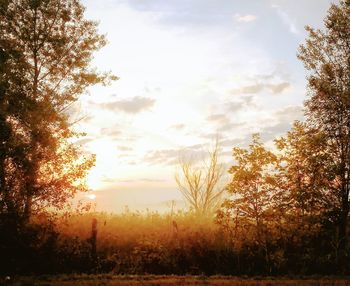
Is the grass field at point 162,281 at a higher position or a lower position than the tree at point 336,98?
lower

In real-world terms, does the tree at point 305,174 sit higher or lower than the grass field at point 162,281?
higher

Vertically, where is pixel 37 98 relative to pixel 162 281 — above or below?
above

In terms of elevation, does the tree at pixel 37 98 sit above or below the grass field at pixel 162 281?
above

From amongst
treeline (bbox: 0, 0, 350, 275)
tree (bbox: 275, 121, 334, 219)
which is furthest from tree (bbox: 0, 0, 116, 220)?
tree (bbox: 275, 121, 334, 219)

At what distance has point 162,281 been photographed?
1809cm

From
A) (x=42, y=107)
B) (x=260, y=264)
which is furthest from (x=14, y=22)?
(x=260, y=264)

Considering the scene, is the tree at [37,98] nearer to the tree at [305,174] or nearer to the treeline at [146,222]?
the treeline at [146,222]

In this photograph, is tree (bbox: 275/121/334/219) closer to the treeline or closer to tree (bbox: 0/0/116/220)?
the treeline

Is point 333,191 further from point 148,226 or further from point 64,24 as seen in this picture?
point 64,24

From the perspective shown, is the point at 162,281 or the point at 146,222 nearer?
the point at 162,281

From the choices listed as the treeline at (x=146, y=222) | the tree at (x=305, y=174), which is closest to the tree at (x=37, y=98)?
the treeline at (x=146, y=222)

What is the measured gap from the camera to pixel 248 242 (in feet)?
72.6

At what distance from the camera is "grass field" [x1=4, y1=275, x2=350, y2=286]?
17.4 meters

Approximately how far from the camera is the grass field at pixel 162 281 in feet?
57.1
